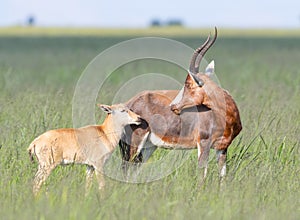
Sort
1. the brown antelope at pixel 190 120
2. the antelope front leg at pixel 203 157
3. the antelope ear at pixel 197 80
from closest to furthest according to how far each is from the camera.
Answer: the antelope front leg at pixel 203 157 → the antelope ear at pixel 197 80 → the brown antelope at pixel 190 120

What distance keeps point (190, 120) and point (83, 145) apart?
4.10 ft

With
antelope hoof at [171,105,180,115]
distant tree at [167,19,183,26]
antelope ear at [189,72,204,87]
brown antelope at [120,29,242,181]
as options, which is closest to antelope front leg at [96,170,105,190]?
brown antelope at [120,29,242,181]

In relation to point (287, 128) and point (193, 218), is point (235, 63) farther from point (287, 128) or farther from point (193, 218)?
point (193, 218)

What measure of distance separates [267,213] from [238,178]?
1.25 meters

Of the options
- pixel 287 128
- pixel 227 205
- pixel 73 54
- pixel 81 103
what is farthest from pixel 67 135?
pixel 73 54

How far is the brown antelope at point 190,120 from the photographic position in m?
9.38

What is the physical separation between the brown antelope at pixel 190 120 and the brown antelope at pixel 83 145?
327mm

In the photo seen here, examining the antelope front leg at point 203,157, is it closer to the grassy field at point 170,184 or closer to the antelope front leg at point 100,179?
the grassy field at point 170,184

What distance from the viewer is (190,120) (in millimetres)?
9539

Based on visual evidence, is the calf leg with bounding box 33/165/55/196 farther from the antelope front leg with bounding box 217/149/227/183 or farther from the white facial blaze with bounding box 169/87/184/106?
the antelope front leg with bounding box 217/149/227/183

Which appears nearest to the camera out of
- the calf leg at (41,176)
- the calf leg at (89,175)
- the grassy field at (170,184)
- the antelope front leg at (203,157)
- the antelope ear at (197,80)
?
the grassy field at (170,184)

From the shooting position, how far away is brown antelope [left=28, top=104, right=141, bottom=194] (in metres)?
8.66

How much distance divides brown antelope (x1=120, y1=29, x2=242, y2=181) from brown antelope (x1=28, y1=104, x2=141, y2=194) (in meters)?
0.33

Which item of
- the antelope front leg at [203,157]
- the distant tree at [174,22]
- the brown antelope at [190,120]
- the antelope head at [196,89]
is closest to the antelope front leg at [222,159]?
the brown antelope at [190,120]
